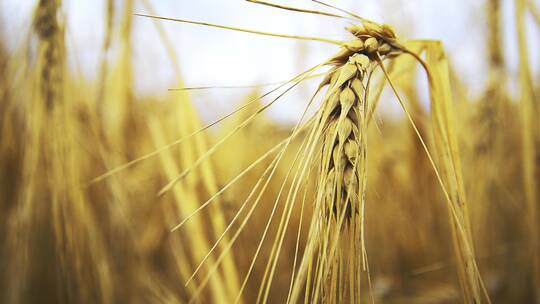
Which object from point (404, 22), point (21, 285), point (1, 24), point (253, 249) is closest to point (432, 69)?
point (253, 249)

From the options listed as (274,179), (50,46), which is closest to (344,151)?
(50,46)

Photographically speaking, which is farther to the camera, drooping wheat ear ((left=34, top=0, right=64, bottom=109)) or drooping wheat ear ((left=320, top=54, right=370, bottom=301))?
drooping wheat ear ((left=34, top=0, right=64, bottom=109))

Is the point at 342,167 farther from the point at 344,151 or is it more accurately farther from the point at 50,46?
the point at 50,46

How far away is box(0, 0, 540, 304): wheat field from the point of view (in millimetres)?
301

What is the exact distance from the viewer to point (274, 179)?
1.22 meters

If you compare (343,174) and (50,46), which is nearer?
(343,174)

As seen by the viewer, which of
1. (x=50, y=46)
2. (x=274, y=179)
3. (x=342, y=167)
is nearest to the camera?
(x=342, y=167)

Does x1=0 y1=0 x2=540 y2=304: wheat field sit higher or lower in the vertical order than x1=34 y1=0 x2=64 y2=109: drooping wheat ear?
lower

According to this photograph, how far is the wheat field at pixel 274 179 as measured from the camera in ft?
0.99

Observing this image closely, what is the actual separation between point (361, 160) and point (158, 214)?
3.05 ft

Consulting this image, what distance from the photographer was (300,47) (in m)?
1.56

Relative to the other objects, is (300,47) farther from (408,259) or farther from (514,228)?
(514,228)

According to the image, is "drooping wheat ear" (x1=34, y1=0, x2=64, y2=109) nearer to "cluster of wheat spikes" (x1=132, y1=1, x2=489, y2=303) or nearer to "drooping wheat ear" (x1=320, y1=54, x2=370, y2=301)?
"cluster of wheat spikes" (x1=132, y1=1, x2=489, y2=303)

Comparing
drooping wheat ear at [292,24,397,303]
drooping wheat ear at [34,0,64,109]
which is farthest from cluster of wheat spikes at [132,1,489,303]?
drooping wheat ear at [34,0,64,109]
